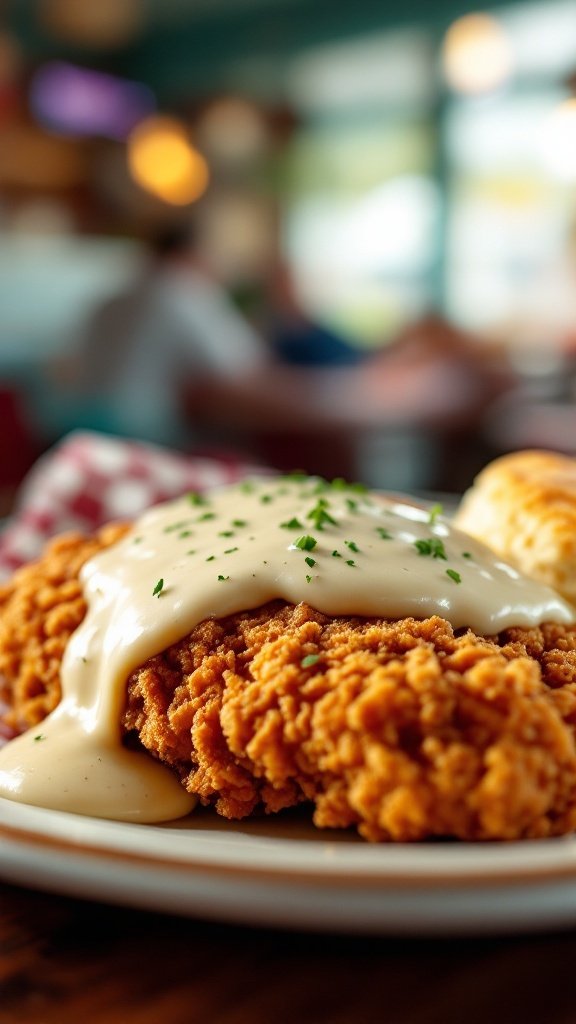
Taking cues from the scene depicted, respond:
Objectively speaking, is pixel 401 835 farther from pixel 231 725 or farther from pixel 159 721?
pixel 159 721

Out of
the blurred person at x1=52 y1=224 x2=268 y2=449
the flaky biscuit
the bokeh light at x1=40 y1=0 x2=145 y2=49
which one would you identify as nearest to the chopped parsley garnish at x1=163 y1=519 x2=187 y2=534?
the flaky biscuit

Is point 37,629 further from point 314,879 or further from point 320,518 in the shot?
point 314,879

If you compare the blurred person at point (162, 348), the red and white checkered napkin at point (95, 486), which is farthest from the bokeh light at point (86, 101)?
the red and white checkered napkin at point (95, 486)

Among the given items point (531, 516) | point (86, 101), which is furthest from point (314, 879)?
point (86, 101)

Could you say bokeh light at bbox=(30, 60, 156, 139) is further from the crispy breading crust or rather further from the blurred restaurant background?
the crispy breading crust

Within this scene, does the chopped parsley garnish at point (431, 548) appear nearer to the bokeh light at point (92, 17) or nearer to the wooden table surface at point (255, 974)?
the wooden table surface at point (255, 974)

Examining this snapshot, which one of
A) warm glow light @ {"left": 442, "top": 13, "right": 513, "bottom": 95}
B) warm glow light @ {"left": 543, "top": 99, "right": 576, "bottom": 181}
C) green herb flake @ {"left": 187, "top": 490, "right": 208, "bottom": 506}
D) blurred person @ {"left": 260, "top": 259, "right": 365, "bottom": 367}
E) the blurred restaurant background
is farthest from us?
warm glow light @ {"left": 442, "top": 13, "right": 513, "bottom": 95}
